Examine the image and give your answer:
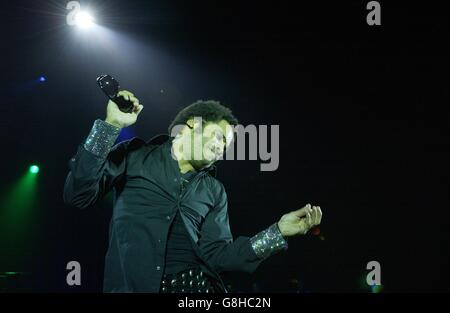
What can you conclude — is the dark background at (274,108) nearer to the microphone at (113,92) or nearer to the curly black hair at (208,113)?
the curly black hair at (208,113)

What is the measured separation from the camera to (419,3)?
20.9 feet

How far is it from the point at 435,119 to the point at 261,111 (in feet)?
11.3

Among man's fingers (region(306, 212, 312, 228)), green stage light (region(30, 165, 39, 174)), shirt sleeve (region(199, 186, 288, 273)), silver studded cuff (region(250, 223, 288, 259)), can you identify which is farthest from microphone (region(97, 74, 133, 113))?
green stage light (region(30, 165, 39, 174))

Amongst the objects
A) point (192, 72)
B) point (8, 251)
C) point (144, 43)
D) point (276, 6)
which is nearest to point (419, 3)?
point (276, 6)

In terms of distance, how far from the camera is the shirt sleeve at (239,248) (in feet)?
7.23

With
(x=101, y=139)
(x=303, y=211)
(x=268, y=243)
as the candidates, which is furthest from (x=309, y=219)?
(x=101, y=139)

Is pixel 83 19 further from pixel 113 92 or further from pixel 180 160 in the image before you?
pixel 113 92

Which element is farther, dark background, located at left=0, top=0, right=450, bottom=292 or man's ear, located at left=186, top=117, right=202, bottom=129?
dark background, located at left=0, top=0, right=450, bottom=292

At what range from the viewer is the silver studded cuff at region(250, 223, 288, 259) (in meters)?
2.21

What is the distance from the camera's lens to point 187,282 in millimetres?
2053

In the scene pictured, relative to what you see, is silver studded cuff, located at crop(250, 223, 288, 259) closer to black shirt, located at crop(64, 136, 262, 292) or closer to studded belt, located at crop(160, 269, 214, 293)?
black shirt, located at crop(64, 136, 262, 292)

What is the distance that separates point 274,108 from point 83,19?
4103 mm

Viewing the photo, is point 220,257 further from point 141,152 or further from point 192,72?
point 192,72

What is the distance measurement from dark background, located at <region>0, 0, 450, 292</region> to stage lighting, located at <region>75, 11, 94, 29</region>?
0.22 meters
